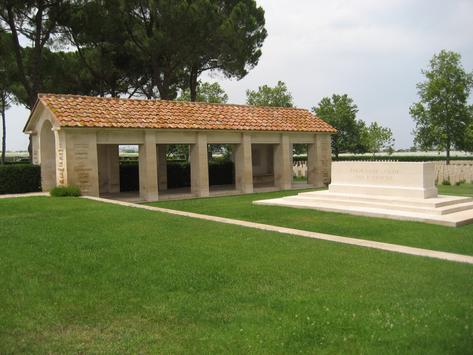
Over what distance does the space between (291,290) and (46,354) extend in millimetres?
3043

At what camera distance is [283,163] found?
24.5 metres

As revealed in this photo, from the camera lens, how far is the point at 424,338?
4.68 meters

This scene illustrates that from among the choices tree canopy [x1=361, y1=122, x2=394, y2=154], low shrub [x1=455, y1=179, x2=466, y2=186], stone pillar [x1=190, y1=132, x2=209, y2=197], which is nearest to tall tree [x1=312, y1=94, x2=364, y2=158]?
tree canopy [x1=361, y1=122, x2=394, y2=154]

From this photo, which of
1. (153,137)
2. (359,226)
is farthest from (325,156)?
(359,226)

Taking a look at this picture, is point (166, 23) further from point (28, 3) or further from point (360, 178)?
point (360, 178)

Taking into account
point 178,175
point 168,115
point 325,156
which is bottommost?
point 178,175

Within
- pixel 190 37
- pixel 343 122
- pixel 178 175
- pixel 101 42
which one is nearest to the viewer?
pixel 178 175

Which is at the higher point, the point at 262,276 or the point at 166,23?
the point at 166,23

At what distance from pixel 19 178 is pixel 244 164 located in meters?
9.83

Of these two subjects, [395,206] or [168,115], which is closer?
[395,206]

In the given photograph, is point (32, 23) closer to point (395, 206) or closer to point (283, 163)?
point (283, 163)

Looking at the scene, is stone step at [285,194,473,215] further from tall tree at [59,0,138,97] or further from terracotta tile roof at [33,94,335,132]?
tall tree at [59,0,138,97]

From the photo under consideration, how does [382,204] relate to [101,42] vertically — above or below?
below

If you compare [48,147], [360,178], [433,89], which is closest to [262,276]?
[360,178]
